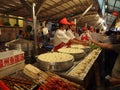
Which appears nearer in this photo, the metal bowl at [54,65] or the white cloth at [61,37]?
the metal bowl at [54,65]

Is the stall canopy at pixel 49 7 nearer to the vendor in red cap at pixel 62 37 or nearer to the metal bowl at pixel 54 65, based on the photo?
the vendor in red cap at pixel 62 37

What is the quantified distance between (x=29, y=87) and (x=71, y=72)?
75cm

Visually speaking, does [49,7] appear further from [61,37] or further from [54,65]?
[54,65]

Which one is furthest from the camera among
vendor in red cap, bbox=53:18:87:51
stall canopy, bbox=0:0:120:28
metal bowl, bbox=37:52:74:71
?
stall canopy, bbox=0:0:120:28

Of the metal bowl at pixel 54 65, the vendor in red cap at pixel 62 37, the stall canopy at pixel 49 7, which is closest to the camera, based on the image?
the metal bowl at pixel 54 65

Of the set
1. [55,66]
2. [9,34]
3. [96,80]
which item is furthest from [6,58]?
[9,34]

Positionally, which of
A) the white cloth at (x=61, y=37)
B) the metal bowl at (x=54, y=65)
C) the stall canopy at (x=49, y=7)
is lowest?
the metal bowl at (x=54, y=65)

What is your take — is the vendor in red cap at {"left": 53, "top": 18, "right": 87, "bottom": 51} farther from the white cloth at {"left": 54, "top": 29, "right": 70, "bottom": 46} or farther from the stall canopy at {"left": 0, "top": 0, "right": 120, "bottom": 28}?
the stall canopy at {"left": 0, "top": 0, "right": 120, "bottom": 28}

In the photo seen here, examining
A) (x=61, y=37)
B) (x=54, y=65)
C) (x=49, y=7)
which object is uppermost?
(x=49, y=7)

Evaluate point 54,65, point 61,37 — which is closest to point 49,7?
point 61,37

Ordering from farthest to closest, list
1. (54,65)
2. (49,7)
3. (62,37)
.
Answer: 1. (49,7)
2. (62,37)
3. (54,65)

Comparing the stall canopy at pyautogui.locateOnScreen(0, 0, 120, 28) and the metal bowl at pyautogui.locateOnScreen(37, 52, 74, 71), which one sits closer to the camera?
the metal bowl at pyautogui.locateOnScreen(37, 52, 74, 71)

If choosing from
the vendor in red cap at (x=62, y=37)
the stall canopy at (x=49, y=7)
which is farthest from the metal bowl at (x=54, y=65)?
the stall canopy at (x=49, y=7)

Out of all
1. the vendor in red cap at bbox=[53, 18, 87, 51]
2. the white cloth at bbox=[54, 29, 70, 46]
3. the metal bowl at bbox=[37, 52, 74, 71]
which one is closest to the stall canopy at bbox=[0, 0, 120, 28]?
the vendor in red cap at bbox=[53, 18, 87, 51]
